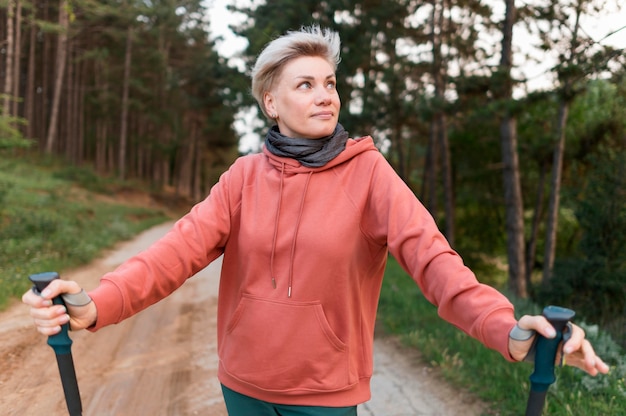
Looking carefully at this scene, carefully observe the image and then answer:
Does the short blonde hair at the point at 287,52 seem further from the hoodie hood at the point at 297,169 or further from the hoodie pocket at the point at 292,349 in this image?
the hoodie pocket at the point at 292,349

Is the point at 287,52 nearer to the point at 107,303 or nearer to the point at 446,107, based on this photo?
the point at 107,303

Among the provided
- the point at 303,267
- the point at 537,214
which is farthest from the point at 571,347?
the point at 537,214

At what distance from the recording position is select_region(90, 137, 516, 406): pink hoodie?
1852 mm

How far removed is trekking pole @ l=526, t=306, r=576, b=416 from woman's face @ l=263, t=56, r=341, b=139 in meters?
1.05

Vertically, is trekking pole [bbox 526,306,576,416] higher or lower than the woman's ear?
lower

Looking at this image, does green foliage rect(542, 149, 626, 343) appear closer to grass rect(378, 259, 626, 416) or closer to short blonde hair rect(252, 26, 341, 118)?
grass rect(378, 259, 626, 416)

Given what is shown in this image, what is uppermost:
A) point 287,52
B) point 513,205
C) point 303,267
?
point 287,52

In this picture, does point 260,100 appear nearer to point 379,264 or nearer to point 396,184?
point 396,184

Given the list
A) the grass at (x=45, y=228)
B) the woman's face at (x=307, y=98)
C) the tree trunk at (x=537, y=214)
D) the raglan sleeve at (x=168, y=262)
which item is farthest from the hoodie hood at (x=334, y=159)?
the tree trunk at (x=537, y=214)

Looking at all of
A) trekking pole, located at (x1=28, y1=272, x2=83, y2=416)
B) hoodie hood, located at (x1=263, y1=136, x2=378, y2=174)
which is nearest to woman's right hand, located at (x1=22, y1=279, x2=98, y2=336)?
trekking pole, located at (x1=28, y1=272, x2=83, y2=416)

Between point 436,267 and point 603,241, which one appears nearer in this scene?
point 436,267

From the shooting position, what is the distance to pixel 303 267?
6.10 feet

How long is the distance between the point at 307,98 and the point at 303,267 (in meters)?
0.66

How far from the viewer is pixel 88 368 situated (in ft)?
15.9
